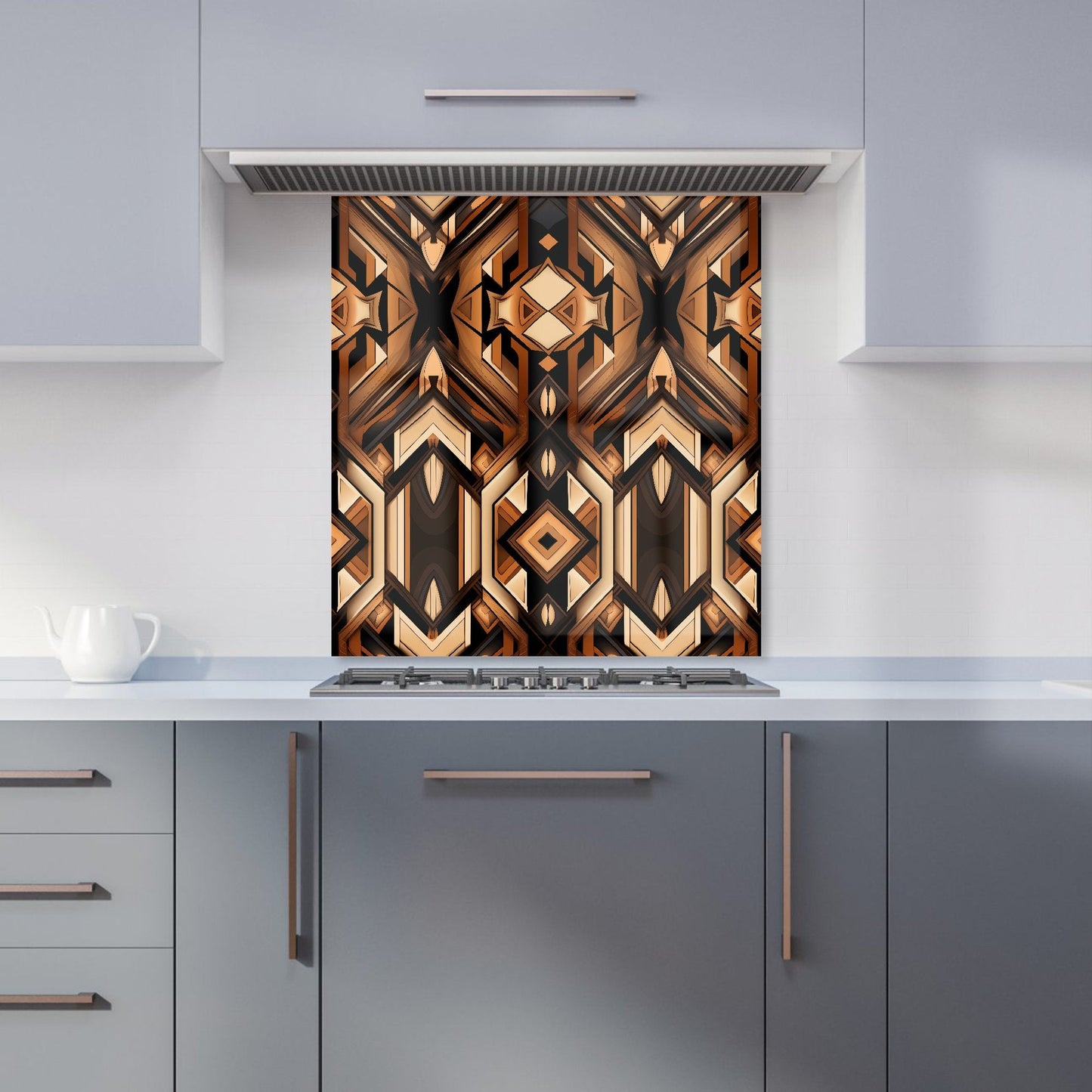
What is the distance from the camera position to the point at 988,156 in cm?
210

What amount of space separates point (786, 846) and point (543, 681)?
618mm

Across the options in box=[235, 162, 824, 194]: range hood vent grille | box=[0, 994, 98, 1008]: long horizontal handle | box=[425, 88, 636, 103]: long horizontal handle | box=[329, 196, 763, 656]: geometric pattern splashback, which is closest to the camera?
box=[0, 994, 98, 1008]: long horizontal handle

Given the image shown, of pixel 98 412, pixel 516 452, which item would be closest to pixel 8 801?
pixel 98 412

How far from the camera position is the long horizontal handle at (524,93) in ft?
6.73

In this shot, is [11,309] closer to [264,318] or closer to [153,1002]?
[264,318]

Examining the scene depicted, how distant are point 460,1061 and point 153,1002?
0.60m

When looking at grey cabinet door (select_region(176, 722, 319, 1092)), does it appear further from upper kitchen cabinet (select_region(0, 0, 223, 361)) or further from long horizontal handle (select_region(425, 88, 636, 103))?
long horizontal handle (select_region(425, 88, 636, 103))

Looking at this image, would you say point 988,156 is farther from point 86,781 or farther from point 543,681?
point 86,781

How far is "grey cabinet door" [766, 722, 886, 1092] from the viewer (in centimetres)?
193

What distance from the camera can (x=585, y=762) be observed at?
1.94m

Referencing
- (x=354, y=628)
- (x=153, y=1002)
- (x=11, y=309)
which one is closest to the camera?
(x=153, y=1002)

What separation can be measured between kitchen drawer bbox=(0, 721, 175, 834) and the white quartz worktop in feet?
0.11

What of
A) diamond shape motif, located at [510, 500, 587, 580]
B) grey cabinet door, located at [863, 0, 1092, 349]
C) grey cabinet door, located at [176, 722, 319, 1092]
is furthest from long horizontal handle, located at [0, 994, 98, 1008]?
grey cabinet door, located at [863, 0, 1092, 349]

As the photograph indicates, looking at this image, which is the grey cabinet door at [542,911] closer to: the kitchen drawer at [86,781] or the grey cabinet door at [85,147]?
the kitchen drawer at [86,781]
